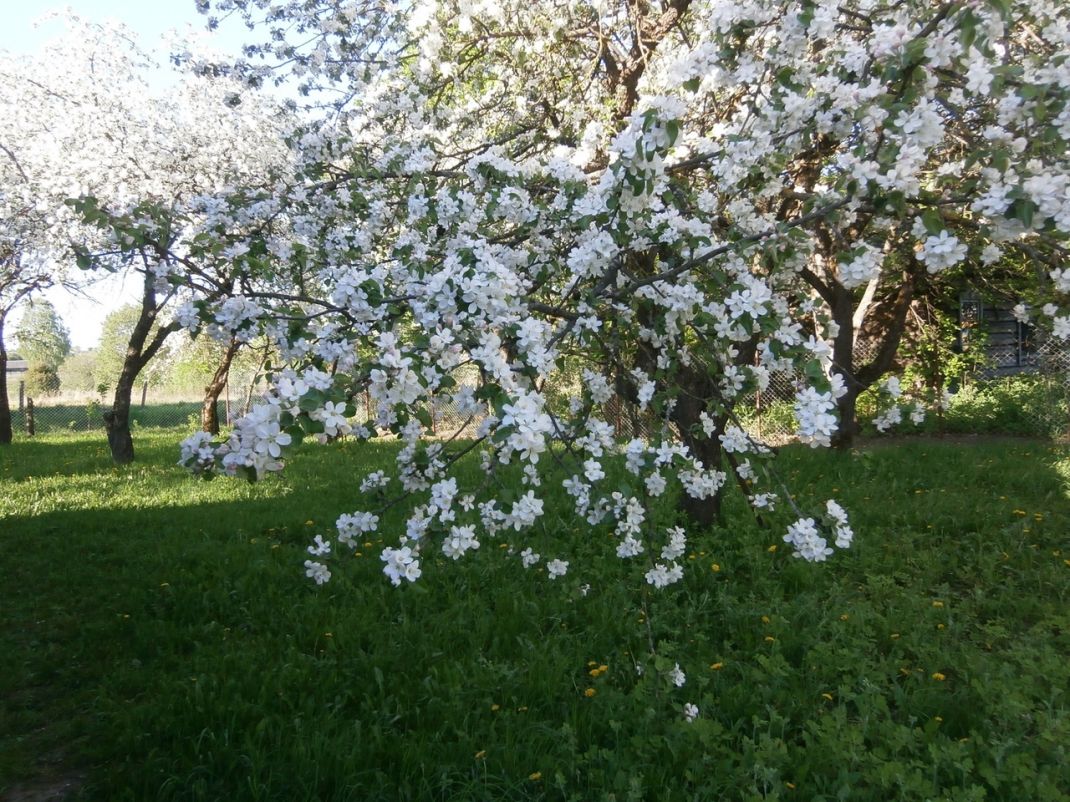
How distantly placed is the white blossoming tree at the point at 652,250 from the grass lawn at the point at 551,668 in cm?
63

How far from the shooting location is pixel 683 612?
4.00 metres

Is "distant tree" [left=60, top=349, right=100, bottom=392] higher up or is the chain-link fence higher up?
"distant tree" [left=60, top=349, right=100, bottom=392]

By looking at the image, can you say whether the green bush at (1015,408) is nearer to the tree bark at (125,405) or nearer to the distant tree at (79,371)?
the tree bark at (125,405)

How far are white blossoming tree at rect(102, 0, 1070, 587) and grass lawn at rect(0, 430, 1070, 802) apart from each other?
2.06 ft

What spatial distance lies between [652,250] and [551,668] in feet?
6.24

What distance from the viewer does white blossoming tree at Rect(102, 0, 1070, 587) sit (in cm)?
210

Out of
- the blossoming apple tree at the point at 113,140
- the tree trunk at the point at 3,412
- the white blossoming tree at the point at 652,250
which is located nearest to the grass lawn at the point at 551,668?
the white blossoming tree at the point at 652,250

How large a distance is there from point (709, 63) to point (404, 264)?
149cm

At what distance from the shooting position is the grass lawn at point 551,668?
264 centimetres

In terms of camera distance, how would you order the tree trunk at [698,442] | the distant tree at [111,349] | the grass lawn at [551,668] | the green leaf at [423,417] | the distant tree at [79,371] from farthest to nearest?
the distant tree at [79,371]
the distant tree at [111,349]
the tree trunk at [698,442]
the grass lawn at [551,668]
the green leaf at [423,417]

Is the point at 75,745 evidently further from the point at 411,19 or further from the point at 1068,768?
the point at 411,19

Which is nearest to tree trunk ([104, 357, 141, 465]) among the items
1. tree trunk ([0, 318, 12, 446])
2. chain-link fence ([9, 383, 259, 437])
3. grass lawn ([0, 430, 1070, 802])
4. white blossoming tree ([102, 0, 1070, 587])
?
grass lawn ([0, 430, 1070, 802])

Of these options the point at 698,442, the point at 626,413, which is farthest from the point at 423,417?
the point at 698,442

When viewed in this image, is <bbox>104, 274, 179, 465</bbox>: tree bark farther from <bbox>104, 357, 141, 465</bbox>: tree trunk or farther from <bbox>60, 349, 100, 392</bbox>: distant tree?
<bbox>60, 349, 100, 392</bbox>: distant tree
